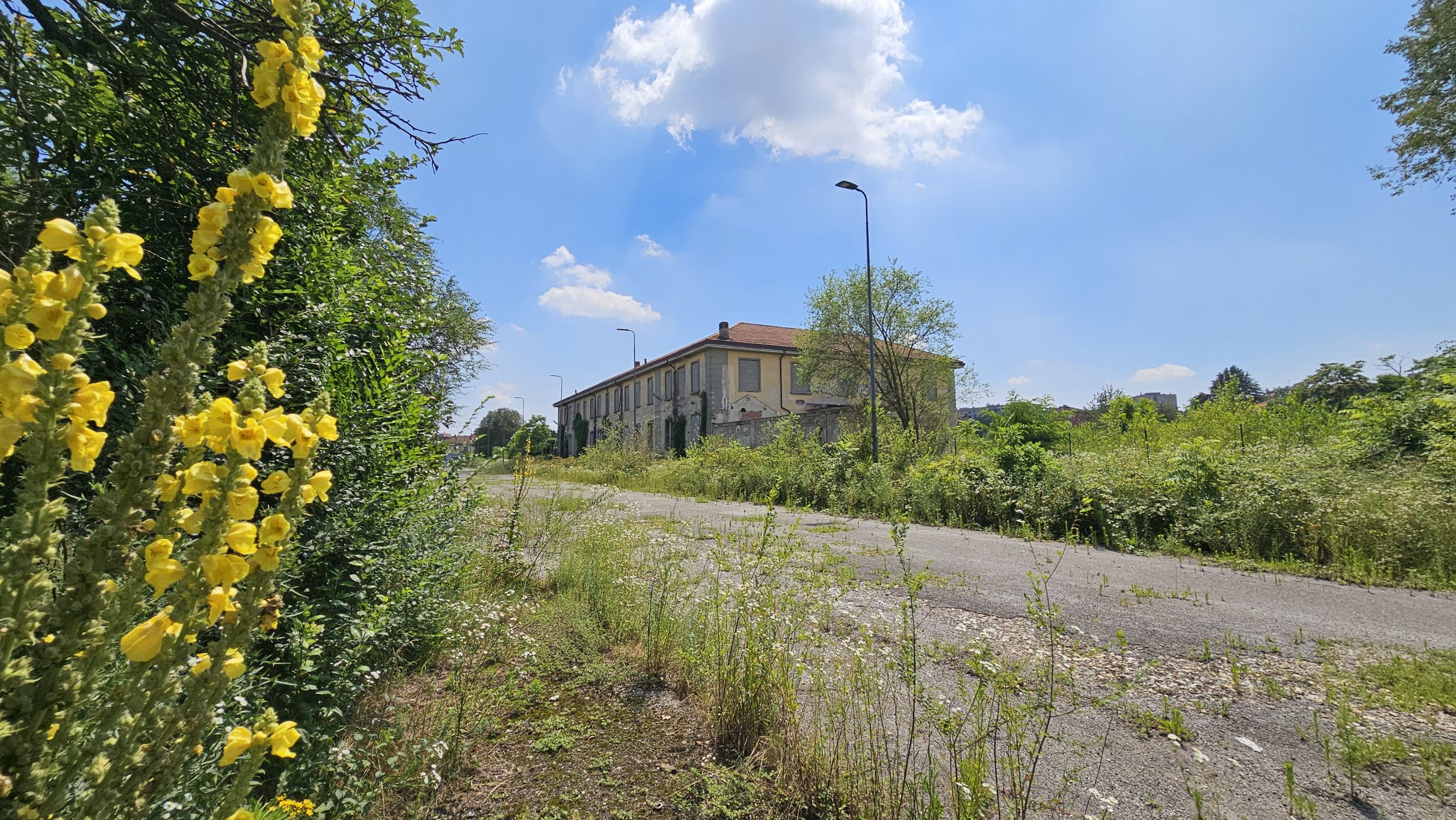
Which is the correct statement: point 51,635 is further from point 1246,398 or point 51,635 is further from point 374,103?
point 1246,398

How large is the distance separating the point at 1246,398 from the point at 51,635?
21582 millimetres

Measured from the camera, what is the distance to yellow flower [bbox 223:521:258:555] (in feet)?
3.36

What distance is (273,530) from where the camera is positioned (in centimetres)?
106

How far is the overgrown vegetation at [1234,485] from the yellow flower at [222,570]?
3.03 metres

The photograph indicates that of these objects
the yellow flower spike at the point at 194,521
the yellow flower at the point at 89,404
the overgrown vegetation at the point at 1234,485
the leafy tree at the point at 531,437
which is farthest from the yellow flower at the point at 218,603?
the leafy tree at the point at 531,437

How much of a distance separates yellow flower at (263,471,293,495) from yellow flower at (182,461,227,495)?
0.08m

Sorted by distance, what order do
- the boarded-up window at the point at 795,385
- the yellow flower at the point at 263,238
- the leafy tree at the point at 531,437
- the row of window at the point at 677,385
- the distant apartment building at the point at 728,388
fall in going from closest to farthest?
the yellow flower at the point at 263,238
the leafy tree at the point at 531,437
the distant apartment building at the point at 728,388
the row of window at the point at 677,385
the boarded-up window at the point at 795,385

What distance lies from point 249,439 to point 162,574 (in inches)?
10.0

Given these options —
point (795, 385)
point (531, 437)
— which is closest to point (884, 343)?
point (795, 385)

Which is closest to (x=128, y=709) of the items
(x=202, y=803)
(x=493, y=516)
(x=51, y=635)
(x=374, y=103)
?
(x=51, y=635)

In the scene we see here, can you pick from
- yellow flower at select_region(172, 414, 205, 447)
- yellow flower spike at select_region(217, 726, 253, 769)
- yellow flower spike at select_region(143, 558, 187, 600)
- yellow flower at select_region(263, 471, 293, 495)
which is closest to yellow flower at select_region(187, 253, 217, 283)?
yellow flower at select_region(172, 414, 205, 447)

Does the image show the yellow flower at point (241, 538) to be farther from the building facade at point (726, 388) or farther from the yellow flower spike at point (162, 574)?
the building facade at point (726, 388)

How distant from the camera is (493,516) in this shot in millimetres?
6496

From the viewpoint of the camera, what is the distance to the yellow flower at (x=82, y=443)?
3.06 feet
